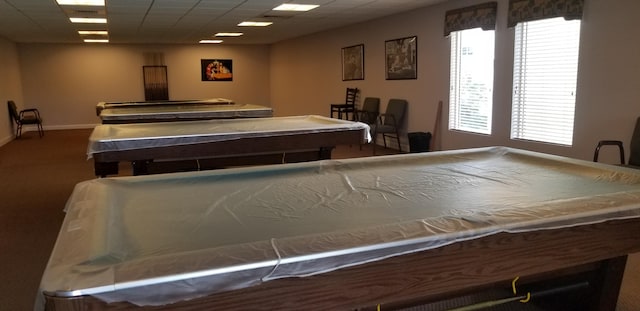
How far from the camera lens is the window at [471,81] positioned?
19.1 feet

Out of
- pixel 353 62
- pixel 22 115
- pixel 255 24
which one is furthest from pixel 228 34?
pixel 22 115

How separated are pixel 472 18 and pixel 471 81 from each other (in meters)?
0.77

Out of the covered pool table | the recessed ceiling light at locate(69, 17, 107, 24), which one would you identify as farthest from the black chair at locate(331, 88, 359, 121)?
the covered pool table

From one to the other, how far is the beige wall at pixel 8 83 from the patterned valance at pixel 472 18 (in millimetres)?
8009

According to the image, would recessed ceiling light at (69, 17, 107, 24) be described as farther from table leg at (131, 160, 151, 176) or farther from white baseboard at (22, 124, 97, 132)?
white baseboard at (22, 124, 97, 132)

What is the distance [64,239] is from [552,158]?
2162mm

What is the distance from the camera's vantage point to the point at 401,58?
7.21 m

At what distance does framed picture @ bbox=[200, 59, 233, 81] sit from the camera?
12805 millimetres

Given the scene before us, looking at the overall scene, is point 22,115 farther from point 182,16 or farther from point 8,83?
point 182,16

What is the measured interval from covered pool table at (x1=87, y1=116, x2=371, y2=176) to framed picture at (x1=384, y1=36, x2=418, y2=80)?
2.96 m

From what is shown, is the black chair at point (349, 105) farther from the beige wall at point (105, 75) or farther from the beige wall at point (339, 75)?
the beige wall at point (105, 75)

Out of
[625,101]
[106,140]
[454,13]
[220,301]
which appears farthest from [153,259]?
[454,13]

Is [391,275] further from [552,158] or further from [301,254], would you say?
[552,158]

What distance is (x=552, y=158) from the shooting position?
8.04 feet
